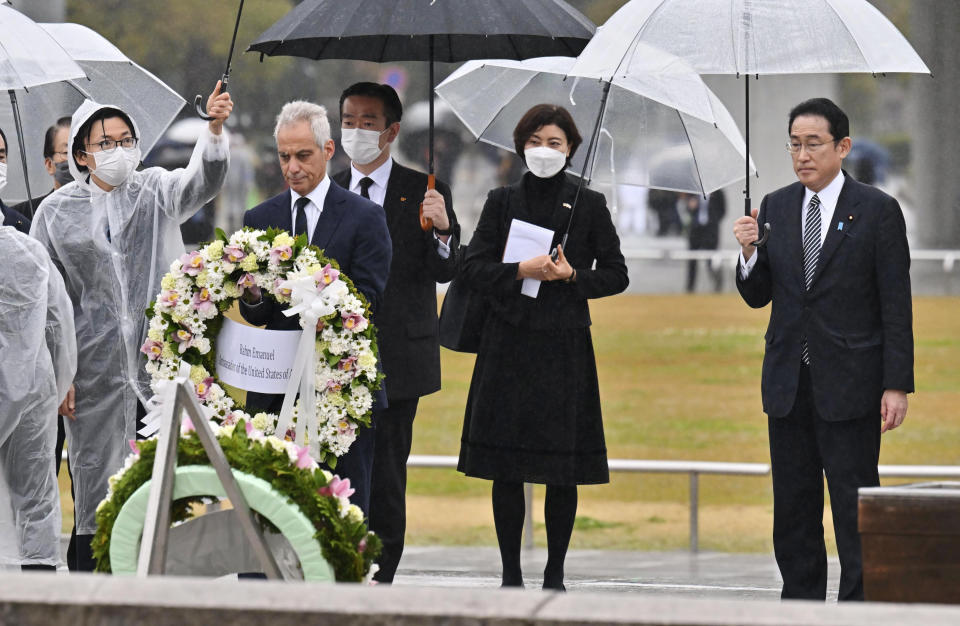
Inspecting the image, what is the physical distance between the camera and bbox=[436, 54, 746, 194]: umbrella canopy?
6.62 meters

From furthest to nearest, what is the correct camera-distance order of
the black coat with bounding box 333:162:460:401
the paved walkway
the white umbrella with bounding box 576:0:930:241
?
the paved walkway
the black coat with bounding box 333:162:460:401
the white umbrella with bounding box 576:0:930:241

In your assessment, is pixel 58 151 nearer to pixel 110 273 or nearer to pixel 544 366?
pixel 110 273

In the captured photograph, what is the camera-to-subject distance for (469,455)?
6.35m

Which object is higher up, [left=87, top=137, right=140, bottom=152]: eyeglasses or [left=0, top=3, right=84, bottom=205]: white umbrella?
[left=0, top=3, right=84, bottom=205]: white umbrella

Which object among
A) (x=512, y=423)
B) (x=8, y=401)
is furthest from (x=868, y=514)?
(x=8, y=401)

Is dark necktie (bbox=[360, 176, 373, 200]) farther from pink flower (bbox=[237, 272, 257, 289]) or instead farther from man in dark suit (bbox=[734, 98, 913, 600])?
man in dark suit (bbox=[734, 98, 913, 600])

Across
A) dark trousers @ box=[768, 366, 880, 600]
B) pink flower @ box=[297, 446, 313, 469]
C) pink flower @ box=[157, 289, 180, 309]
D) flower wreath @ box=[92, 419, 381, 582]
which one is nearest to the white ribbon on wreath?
pink flower @ box=[157, 289, 180, 309]

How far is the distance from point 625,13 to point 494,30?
47cm

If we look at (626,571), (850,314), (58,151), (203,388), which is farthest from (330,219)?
(626,571)

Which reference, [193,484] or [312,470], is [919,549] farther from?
[193,484]

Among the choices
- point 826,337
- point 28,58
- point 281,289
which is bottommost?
point 826,337

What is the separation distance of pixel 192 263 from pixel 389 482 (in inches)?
66.5

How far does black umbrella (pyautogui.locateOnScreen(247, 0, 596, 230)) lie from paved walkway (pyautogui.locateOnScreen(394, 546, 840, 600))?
6.35 ft

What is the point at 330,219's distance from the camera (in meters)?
5.54
